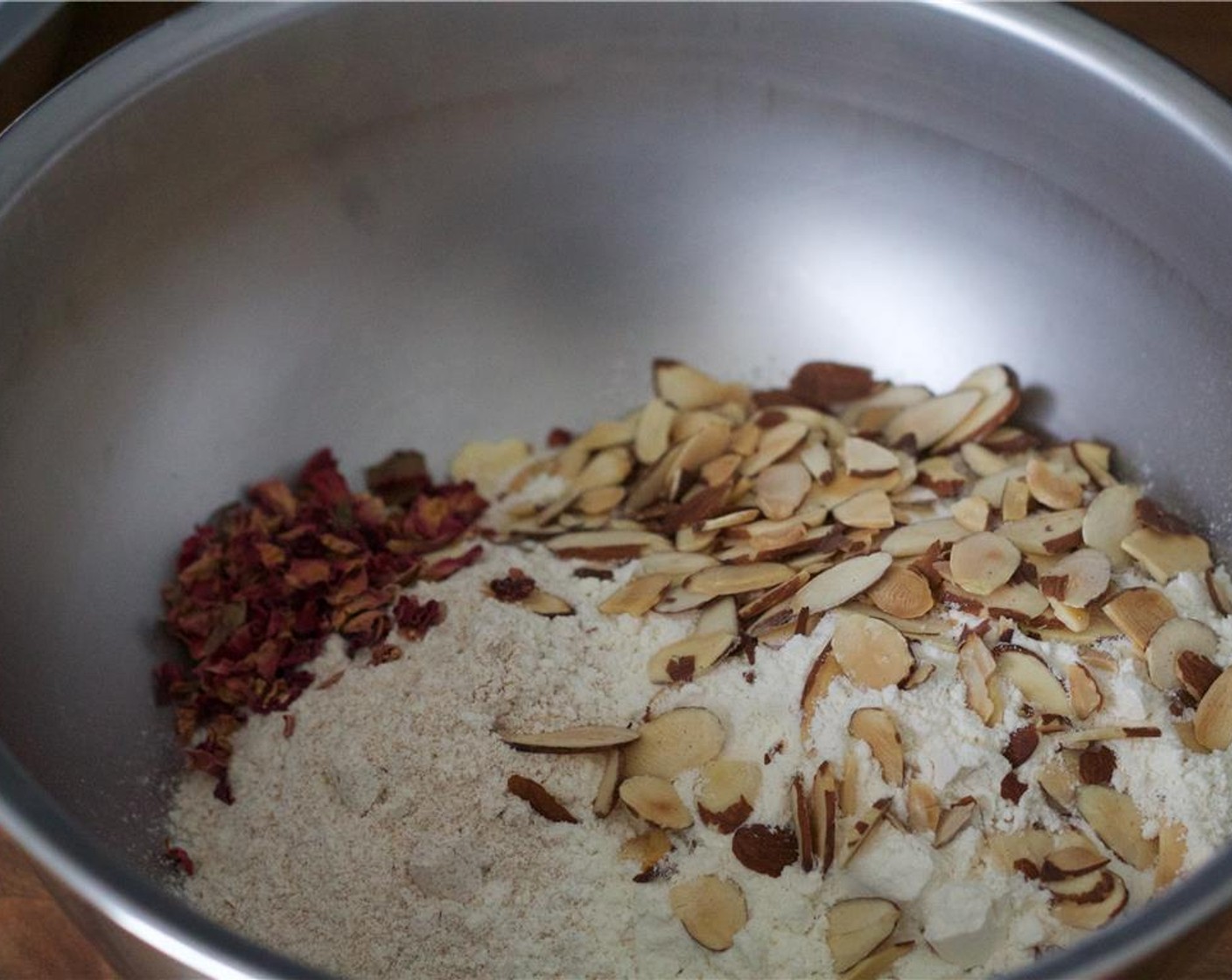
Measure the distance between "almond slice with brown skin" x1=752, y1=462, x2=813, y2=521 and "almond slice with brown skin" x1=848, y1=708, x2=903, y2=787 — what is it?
0.16 m

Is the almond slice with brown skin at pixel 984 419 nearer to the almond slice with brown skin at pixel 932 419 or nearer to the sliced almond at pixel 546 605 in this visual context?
the almond slice with brown skin at pixel 932 419

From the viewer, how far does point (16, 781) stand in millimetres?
498

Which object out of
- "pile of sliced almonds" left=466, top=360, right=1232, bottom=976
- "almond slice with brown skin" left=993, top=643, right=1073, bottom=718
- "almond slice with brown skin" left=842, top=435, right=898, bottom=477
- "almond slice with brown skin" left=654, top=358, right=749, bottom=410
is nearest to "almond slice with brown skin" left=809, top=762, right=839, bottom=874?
"pile of sliced almonds" left=466, top=360, right=1232, bottom=976

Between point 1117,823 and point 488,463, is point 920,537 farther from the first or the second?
point 488,463

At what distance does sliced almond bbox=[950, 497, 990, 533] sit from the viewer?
72cm

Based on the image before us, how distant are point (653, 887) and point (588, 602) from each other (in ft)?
0.54

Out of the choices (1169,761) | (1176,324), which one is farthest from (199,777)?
(1176,324)

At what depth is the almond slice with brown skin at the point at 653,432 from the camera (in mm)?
828

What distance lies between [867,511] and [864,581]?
2.6 inches

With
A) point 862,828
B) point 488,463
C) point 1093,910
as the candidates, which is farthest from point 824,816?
point 488,463

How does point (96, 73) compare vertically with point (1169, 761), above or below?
above

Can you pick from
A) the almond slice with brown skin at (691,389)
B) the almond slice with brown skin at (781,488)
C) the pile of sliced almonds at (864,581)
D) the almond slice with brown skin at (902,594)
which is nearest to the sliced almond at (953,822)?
the pile of sliced almonds at (864,581)

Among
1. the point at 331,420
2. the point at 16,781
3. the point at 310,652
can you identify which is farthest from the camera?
the point at 331,420

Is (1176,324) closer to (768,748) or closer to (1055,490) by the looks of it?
(1055,490)
